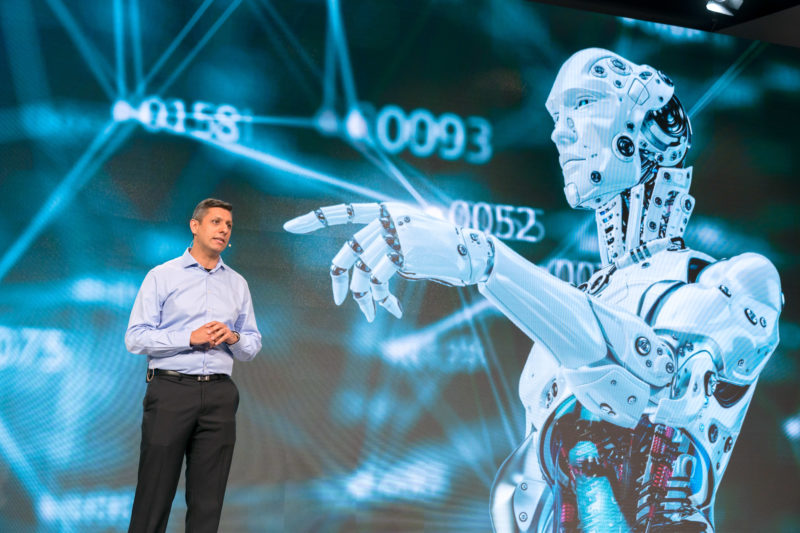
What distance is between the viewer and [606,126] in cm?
358

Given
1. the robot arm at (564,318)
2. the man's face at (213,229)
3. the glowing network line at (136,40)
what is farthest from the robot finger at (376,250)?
the glowing network line at (136,40)

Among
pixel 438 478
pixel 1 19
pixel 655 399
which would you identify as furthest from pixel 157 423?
pixel 655 399

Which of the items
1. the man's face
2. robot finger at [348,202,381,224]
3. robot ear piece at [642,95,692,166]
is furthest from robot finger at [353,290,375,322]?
robot ear piece at [642,95,692,166]

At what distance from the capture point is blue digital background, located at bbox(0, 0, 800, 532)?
303 cm

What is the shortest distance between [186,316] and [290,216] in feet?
3.21

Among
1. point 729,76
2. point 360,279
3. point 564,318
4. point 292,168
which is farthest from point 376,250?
point 729,76

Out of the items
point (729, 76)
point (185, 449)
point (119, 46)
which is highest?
point (729, 76)

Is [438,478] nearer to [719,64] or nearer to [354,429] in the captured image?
[354,429]

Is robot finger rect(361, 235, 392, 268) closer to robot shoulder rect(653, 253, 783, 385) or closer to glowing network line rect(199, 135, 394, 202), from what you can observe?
glowing network line rect(199, 135, 394, 202)

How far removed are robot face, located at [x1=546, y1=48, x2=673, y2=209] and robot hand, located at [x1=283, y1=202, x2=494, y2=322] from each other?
0.71 metres

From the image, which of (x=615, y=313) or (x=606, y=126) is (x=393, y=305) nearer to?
(x=615, y=313)

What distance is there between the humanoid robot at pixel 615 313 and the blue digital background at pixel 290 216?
0.10m

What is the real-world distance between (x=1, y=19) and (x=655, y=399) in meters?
2.99

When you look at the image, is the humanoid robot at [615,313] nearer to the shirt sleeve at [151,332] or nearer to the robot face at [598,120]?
the robot face at [598,120]
